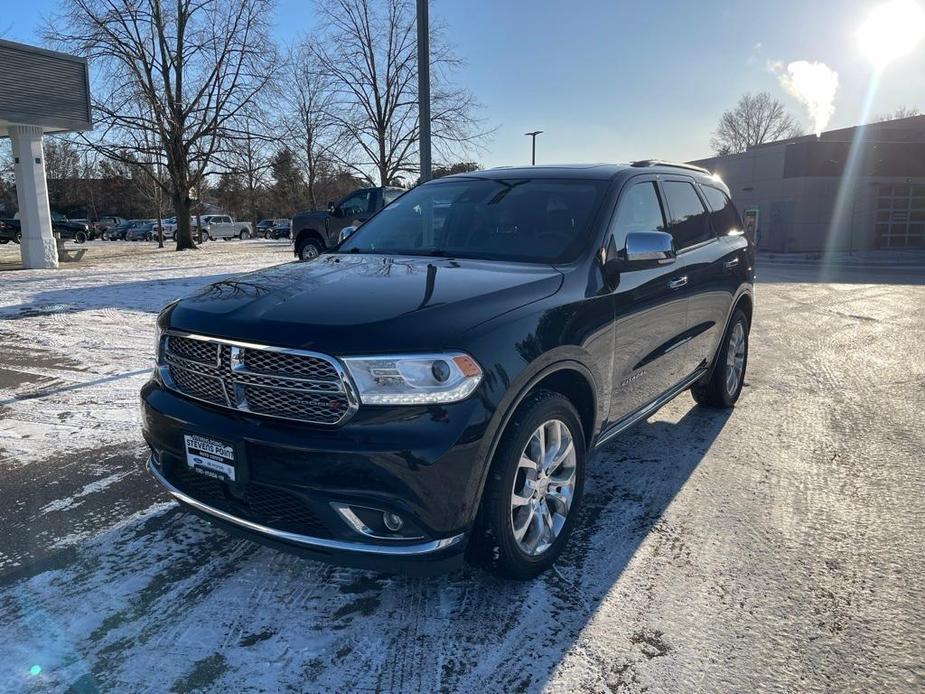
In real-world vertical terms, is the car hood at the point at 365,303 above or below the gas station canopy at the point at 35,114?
below

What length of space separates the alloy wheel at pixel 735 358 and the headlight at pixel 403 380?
3701mm

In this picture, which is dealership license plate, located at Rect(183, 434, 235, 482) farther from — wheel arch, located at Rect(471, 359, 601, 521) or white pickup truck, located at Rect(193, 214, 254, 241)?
white pickup truck, located at Rect(193, 214, 254, 241)

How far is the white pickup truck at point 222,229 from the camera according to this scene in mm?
49812

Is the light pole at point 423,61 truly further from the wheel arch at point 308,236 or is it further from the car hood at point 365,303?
the wheel arch at point 308,236

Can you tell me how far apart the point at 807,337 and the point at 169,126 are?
26.6 m

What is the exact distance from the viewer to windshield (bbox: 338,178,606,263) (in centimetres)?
356

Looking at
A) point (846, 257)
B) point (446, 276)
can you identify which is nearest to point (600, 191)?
point (446, 276)

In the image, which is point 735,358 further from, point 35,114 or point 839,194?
point 839,194

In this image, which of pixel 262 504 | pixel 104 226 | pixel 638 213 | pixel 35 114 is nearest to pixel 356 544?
pixel 262 504

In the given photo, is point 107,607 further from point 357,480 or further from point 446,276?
point 446,276

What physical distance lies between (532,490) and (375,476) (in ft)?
2.66

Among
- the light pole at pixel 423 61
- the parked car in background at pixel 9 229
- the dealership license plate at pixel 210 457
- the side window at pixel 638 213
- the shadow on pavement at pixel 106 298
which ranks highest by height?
the light pole at pixel 423 61

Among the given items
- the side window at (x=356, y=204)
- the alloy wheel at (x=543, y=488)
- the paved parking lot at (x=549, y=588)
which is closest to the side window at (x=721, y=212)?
the paved parking lot at (x=549, y=588)

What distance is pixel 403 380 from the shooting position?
2398 mm
